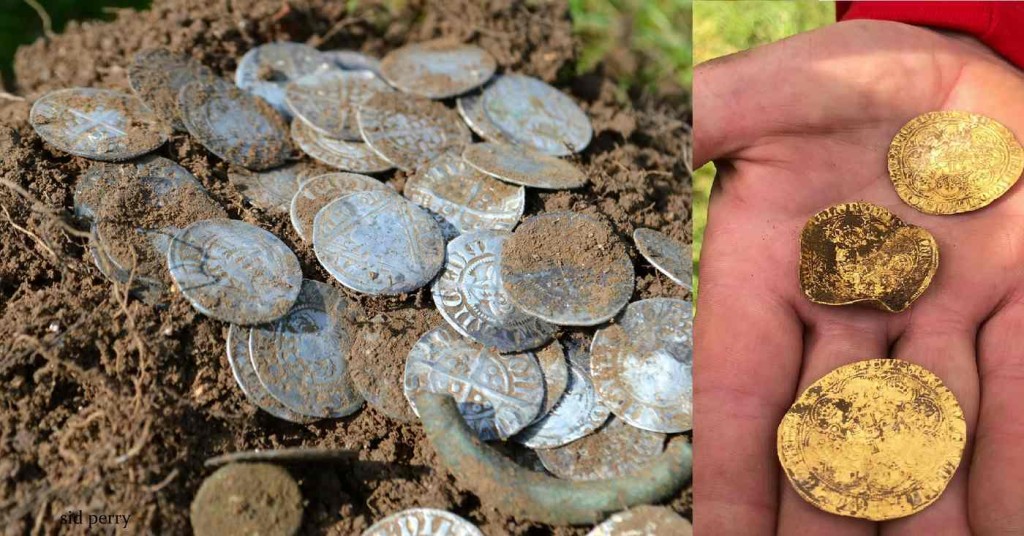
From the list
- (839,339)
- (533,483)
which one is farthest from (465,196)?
(839,339)

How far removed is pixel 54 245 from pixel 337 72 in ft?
4.69

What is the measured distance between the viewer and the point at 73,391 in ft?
7.71

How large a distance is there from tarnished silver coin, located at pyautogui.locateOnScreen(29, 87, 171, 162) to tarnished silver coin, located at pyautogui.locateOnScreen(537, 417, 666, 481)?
174 centimetres

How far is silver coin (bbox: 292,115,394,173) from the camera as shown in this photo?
3.08 metres

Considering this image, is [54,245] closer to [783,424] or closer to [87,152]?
[87,152]

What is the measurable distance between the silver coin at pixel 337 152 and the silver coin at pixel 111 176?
1.54 feet

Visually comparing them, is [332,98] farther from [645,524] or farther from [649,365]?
[645,524]

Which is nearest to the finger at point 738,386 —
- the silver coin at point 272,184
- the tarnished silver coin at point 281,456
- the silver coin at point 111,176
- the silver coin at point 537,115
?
the silver coin at point 537,115

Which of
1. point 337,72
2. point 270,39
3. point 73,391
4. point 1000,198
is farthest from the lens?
point 270,39

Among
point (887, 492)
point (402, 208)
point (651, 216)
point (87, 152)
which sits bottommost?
point (887, 492)

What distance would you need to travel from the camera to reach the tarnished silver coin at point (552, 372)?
98.0 inches

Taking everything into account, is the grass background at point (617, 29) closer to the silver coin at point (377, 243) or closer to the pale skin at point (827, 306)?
the pale skin at point (827, 306)

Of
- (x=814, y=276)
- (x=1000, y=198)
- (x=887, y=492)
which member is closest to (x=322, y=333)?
(x=814, y=276)

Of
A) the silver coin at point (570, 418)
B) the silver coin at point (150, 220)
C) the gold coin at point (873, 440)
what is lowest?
the gold coin at point (873, 440)
